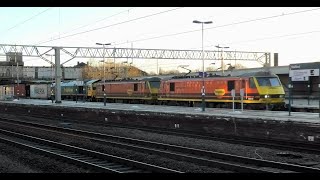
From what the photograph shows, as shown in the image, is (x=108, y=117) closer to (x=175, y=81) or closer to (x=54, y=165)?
(x=175, y=81)

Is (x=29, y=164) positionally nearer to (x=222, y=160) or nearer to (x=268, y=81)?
(x=222, y=160)

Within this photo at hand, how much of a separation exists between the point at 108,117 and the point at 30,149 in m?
16.4

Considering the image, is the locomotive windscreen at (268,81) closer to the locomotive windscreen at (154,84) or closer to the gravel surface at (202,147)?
→ the gravel surface at (202,147)

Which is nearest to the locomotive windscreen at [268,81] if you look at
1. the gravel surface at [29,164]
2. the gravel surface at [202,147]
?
the gravel surface at [202,147]

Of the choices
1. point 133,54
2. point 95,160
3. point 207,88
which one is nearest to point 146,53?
point 133,54

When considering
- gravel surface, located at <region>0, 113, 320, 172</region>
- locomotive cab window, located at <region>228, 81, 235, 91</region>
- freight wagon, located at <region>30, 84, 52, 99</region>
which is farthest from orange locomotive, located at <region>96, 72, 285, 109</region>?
freight wagon, located at <region>30, 84, 52, 99</region>

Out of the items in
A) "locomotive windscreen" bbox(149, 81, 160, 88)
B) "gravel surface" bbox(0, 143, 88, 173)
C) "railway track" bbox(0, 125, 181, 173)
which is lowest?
"gravel surface" bbox(0, 143, 88, 173)

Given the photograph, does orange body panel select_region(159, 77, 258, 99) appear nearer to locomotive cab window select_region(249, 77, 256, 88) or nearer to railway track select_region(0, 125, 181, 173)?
locomotive cab window select_region(249, 77, 256, 88)

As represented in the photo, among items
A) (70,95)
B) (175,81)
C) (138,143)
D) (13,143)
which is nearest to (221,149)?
(138,143)

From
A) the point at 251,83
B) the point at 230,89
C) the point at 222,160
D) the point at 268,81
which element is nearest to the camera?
the point at 222,160

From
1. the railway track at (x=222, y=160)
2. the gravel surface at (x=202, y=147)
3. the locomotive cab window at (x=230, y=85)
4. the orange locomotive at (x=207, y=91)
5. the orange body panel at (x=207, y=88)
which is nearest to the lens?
the railway track at (x=222, y=160)

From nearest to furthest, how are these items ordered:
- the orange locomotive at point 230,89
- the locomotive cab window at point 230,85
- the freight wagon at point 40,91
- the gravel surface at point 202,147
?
the gravel surface at point 202,147, the orange locomotive at point 230,89, the locomotive cab window at point 230,85, the freight wagon at point 40,91

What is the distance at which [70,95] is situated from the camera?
6725 cm

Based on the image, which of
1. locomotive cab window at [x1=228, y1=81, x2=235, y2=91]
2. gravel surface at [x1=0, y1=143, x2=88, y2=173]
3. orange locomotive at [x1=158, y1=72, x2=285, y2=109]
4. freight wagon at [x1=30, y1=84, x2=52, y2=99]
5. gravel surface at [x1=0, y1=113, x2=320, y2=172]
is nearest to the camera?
gravel surface at [x1=0, y1=143, x2=88, y2=173]
